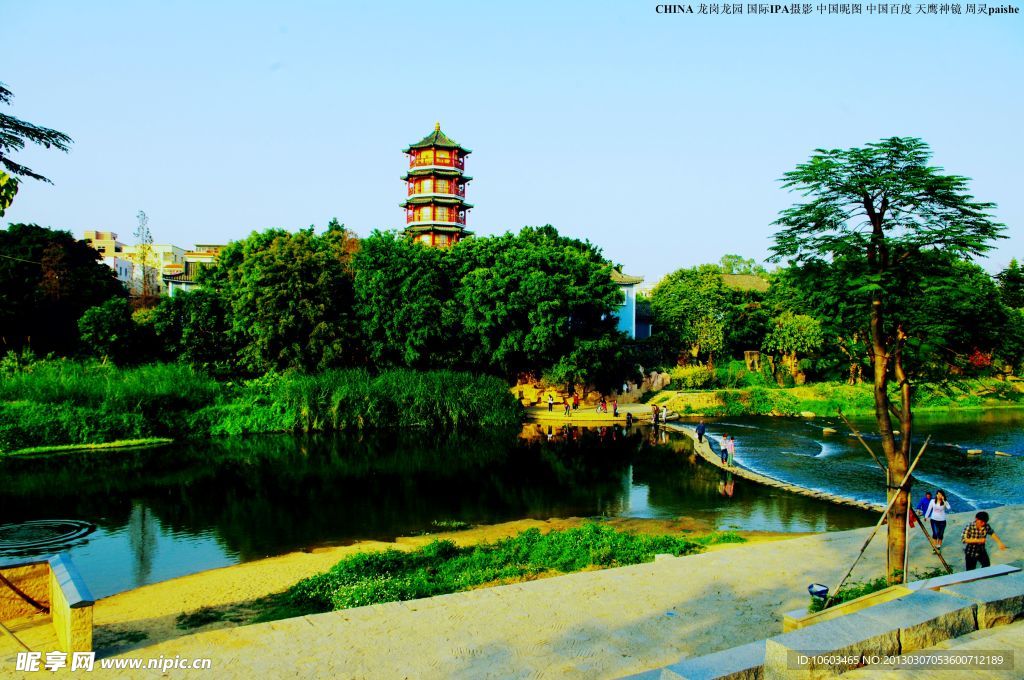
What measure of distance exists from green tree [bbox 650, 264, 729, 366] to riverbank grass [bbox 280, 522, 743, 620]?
3225 centimetres

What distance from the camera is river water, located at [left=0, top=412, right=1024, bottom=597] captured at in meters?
16.4

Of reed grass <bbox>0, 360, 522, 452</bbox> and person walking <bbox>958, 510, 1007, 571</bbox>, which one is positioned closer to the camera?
person walking <bbox>958, 510, 1007, 571</bbox>

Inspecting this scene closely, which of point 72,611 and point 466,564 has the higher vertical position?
point 72,611

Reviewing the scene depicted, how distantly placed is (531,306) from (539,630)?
29.5 meters

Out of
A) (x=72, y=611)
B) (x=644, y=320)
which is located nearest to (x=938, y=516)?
(x=72, y=611)

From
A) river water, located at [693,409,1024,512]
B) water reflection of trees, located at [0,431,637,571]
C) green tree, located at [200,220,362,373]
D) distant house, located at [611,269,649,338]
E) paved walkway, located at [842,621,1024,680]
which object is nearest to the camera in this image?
paved walkway, located at [842,621,1024,680]

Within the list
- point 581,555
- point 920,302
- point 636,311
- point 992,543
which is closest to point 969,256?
point 920,302

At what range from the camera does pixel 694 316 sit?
4647cm

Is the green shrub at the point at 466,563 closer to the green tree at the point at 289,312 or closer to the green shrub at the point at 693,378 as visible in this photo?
the green tree at the point at 289,312

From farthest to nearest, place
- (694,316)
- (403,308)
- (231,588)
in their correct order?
(694,316)
(403,308)
(231,588)

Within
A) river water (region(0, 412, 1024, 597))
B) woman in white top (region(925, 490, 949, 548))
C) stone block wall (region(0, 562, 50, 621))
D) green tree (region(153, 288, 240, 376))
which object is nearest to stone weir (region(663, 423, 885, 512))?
river water (region(0, 412, 1024, 597))

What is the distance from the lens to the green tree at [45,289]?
35656 millimetres

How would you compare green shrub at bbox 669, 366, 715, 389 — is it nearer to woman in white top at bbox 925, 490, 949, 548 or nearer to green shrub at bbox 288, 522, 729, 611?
green shrub at bbox 288, 522, 729, 611

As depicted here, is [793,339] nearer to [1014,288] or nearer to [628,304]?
[628,304]
